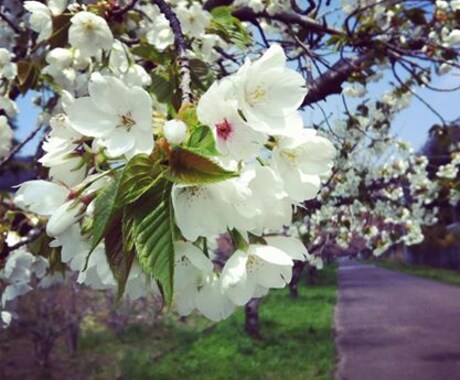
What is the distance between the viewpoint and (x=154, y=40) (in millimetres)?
1377

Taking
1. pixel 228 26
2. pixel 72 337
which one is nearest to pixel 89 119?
pixel 228 26

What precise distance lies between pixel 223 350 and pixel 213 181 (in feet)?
26.4

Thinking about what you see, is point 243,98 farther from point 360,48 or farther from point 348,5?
point 348,5

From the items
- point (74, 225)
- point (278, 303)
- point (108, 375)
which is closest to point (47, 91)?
point (74, 225)

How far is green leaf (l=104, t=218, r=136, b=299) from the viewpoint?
546 millimetres

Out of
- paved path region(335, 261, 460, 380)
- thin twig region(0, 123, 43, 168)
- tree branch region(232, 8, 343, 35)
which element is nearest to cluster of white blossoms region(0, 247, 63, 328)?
thin twig region(0, 123, 43, 168)

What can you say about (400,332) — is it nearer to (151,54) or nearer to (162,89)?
(151,54)

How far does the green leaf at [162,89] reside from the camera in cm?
77

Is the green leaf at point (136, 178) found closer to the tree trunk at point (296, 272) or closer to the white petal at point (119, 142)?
the white petal at point (119, 142)

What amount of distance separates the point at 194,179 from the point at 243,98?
0.35ft

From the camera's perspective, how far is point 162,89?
2.55 ft

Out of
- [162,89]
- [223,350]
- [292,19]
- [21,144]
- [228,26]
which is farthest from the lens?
[223,350]

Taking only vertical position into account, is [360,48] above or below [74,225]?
above

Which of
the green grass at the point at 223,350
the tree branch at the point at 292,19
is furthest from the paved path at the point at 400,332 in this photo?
the tree branch at the point at 292,19
